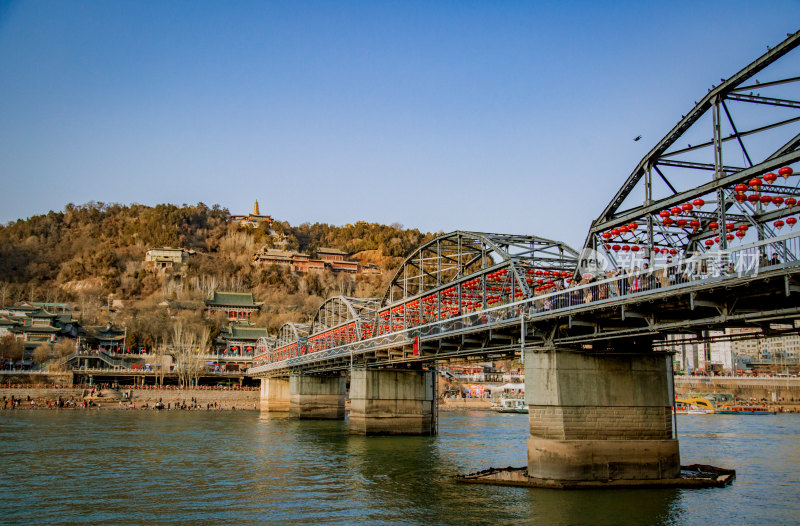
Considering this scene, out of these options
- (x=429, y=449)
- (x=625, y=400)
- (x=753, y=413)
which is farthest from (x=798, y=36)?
(x=753, y=413)

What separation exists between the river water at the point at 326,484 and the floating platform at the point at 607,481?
54 cm

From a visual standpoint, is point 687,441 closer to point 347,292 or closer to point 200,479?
point 200,479

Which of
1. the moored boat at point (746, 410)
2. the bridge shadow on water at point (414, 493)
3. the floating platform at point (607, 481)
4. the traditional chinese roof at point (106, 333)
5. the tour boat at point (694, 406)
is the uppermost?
the traditional chinese roof at point (106, 333)

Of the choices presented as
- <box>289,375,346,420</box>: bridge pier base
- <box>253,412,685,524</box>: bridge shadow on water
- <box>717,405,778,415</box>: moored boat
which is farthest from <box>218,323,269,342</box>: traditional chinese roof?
<box>253,412,685,524</box>: bridge shadow on water

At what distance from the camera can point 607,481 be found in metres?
25.8

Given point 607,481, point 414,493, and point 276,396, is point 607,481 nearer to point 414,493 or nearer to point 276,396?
point 414,493

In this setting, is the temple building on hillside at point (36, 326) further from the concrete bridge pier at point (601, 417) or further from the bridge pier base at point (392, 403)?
the concrete bridge pier at point (601, 417)

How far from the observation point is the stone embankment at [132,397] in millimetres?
92312

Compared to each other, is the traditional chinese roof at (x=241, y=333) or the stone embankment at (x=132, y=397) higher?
the traditional chinese roof at (x=241, y=333)

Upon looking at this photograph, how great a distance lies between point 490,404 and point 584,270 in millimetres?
90565

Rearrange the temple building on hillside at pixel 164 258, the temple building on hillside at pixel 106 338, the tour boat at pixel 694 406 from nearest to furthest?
1. the tour boat at pixel 694 406
2. the temple building on hillside at pixel 106 338
3. the temple building on hillside at pixel 164 258

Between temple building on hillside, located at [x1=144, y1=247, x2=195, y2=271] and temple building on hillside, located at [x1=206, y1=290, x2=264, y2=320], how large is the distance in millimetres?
34447

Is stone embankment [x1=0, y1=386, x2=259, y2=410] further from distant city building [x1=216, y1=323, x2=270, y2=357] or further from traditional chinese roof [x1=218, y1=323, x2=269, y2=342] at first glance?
traditional chinese roof [x1=218, y1=323, x2=269, y2=342]

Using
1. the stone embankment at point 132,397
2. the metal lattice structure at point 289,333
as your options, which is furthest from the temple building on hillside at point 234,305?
the metal lattice structure at point 289,333
